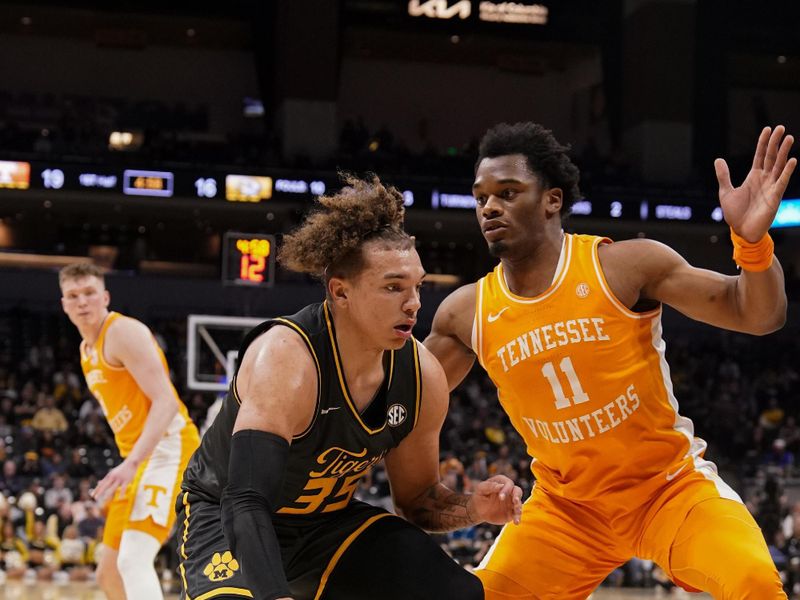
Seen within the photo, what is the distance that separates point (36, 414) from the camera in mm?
15023

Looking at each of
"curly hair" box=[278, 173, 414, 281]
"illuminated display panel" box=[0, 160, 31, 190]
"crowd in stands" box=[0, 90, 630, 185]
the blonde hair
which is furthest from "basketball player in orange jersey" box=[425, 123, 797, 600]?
"crowd in stands" box=[0, 90, 630, 185]

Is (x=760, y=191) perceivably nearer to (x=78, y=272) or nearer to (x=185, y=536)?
(x=185, y=536)

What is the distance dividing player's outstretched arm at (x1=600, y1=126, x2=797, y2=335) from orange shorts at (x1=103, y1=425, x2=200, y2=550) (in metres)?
2.91

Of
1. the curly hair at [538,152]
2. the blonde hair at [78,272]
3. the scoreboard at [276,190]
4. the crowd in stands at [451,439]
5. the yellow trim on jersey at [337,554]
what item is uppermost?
the scoreboard at [276,190]

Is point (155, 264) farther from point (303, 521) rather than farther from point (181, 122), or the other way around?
point (303, 521)

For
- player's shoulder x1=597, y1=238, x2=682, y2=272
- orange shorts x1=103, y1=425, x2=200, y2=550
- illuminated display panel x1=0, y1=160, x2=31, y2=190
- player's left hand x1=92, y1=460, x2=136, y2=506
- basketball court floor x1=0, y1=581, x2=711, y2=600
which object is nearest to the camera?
player's shoulder x1=597, y1=238, x2=682, y2=272

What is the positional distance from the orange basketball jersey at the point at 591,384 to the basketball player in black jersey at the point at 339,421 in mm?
487

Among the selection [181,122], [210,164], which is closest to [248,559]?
[210,164]

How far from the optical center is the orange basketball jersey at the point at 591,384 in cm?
386

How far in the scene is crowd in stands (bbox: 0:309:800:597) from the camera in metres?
11.1

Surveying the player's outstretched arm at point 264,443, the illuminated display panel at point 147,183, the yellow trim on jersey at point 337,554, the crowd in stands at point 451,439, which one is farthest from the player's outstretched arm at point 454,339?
the illuminated display panel at point 147,183

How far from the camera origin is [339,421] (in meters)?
3.26

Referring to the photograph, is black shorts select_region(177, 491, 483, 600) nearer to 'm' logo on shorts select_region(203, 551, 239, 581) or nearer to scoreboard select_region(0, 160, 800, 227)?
'm' logo on shorts select_region(203, 551, 239, 581)

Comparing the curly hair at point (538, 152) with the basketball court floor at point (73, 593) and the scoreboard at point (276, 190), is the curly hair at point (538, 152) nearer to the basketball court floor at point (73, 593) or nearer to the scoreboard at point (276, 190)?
the basketball court floor at point (73, 593)
